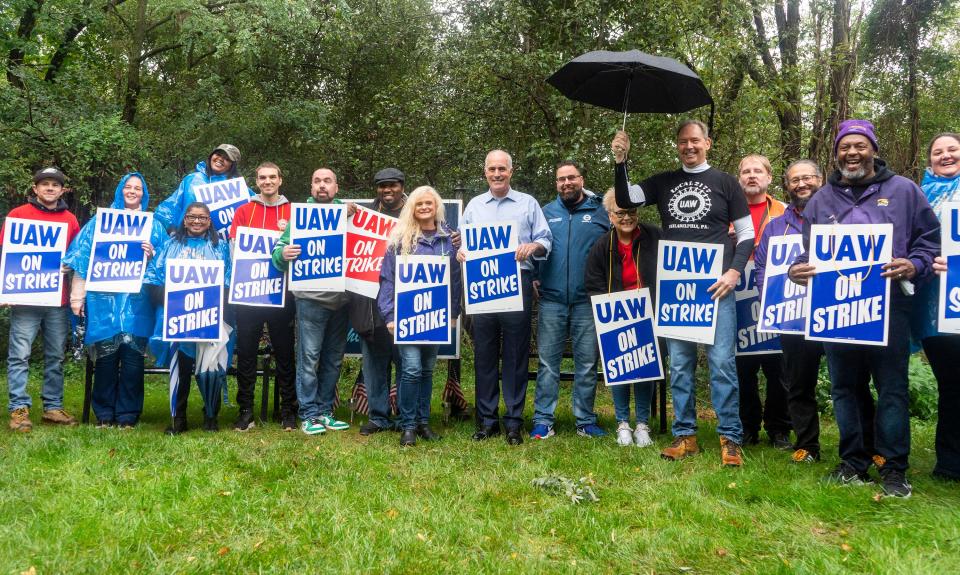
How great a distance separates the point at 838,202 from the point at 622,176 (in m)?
1.52

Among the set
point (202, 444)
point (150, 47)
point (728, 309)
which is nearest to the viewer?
point (728, 309)

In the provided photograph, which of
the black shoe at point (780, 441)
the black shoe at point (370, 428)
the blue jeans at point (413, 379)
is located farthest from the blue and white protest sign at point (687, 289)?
the black shoe at point (370, 428)

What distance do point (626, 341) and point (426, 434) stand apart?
6.21 feet

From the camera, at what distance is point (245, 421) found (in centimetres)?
645

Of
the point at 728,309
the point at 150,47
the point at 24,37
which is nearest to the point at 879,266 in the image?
the point at 728,309

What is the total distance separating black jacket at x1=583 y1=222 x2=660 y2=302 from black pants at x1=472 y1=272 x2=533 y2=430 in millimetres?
626

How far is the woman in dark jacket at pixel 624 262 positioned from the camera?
19.2 ft

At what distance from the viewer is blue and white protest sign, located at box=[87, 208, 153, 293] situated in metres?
6.31

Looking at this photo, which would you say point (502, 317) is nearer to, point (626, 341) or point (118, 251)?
point (626, 341)

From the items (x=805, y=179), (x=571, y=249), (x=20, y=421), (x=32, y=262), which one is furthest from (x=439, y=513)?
(x=32, y=262)

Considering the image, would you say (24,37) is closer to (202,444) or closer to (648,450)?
(202,444)

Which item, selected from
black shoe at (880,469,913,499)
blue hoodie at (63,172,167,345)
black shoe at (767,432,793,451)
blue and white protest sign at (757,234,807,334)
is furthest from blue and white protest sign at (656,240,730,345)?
blue hoodie at (63,172,167,345)

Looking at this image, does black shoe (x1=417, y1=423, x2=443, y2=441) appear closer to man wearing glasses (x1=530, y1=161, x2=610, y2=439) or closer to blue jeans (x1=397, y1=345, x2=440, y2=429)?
blue jeans (x1=397, y1=345, x2=440, y2=429)

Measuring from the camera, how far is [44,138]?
34.9 ft
